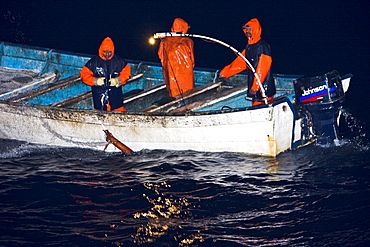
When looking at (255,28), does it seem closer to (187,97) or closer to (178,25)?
(178,25)

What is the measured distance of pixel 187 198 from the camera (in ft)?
28.0

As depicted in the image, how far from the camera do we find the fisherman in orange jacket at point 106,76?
10.7m

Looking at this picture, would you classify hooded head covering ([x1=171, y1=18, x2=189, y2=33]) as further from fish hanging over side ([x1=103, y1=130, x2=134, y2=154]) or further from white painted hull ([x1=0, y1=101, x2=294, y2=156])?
fish hanging over side ([x1=103, y1=130, x2=134, y2=154])

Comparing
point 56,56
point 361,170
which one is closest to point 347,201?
point 361,170

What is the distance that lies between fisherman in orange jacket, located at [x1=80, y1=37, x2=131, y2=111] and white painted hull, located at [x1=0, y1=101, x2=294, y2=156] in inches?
24.9

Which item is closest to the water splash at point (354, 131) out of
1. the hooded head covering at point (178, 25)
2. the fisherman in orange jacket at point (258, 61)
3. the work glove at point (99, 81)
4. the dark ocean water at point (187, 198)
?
the dark ocean water at point (187, 198)

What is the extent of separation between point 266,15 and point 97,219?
2022cm

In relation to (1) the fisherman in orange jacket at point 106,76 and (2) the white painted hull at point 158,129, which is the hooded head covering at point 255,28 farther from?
(1) the fisherman in orange jacket at point 106,76

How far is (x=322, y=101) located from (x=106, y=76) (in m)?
4.29

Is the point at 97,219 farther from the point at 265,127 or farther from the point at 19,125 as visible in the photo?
the point at 19,125

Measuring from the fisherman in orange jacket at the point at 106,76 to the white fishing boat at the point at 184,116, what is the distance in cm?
46

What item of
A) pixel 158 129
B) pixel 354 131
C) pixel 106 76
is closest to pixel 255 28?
pixel 158 129

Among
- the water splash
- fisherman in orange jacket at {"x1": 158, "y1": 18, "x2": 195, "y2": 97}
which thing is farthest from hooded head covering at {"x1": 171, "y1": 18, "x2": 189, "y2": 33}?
the water splash

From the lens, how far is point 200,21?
2634 centimetres
